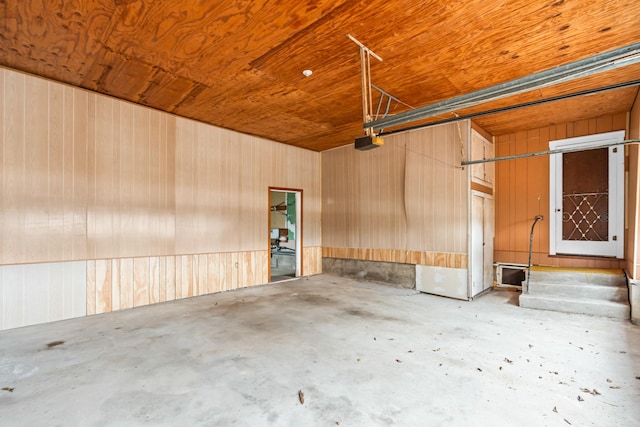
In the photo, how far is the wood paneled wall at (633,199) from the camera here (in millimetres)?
4340

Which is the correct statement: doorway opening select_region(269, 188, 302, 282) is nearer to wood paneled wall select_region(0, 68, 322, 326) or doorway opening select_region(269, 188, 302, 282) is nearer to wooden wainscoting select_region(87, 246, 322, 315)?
wooden wainscoting select_region(87, 246, 322, 315)

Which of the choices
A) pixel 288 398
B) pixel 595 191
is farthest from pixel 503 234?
pixel 288 398

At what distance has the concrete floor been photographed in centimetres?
226

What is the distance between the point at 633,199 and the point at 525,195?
175 cm

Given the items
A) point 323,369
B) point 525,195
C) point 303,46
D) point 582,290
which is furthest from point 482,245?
point 303,46

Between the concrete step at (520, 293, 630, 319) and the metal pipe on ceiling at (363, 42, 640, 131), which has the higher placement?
the metal pipe on ceiling at (363, 42, 640, 131)

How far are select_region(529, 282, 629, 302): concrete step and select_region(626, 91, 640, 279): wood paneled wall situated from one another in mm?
314

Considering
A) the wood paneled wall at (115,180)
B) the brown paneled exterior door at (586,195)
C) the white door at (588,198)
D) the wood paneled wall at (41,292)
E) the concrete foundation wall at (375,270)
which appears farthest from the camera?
the concrete foundation wall at (375,270)

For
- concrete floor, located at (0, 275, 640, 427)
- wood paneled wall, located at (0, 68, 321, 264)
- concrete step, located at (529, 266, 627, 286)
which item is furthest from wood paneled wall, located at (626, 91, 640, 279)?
wood paneled wall, located at (0, 68, 321, 264)

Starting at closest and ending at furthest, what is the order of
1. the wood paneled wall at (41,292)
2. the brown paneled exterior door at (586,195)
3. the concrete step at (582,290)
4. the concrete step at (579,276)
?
the wood paneled wall at (41,292) → the concrete step at (582,290) → the concrete step at (579,276) → the brown paneled exterior door at (586,195)

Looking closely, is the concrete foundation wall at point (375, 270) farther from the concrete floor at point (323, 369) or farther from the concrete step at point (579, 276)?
the concrete step at point (579, 276)

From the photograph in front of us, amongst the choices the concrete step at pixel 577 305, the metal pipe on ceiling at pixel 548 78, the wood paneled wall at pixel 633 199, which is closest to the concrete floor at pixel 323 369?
the concrete step at pixel 577 305

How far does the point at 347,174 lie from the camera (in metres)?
7.80

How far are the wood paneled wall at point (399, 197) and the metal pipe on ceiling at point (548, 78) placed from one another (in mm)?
3144
